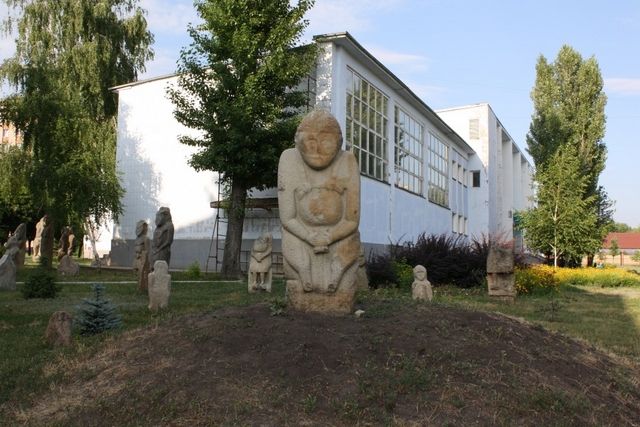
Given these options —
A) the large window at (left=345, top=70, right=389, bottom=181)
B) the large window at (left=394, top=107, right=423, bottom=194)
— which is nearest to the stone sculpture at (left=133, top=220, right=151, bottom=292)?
the large window at (left=345, top=70, right=389, bottom=181)

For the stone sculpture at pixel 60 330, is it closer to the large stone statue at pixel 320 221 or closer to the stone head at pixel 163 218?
the large stone statue at pixel 320 221

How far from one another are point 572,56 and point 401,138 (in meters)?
14.3

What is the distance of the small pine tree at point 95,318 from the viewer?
28.8ft

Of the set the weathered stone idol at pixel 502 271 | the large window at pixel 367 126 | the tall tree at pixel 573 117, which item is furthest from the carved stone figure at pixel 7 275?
the tall tree at pixel 573 117

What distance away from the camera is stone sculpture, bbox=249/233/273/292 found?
15.2 m

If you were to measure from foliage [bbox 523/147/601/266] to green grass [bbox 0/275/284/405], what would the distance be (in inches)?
675

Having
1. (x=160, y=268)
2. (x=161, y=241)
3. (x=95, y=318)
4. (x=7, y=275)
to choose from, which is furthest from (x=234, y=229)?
(x=95, y=318)

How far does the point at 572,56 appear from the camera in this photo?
36.6m

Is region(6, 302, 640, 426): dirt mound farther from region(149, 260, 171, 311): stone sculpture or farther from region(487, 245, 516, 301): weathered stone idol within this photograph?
region(487, 245, 516, 301): weathered stone idol

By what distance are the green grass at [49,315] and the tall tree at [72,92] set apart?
25.9 feet

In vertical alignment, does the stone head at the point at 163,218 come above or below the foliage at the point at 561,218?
below

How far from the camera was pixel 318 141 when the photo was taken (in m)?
7.26

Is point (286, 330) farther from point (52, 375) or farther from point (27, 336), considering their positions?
point (27, 336)

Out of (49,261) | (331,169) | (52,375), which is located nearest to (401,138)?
(49,261)
